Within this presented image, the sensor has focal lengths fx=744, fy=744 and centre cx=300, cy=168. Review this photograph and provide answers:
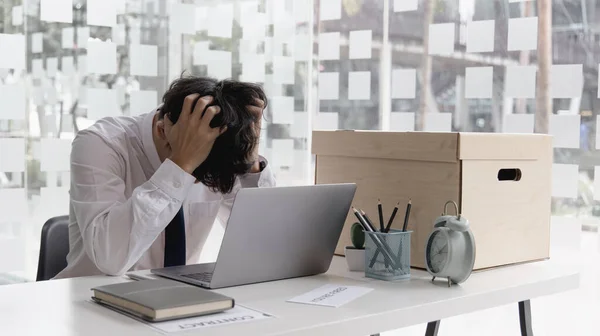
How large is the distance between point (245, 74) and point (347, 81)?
546mm

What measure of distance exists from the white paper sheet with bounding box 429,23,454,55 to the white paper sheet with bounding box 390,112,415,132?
1.07ft

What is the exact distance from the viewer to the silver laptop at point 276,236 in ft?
4.89

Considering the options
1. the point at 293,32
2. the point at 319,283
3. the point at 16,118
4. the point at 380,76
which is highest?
the point at 293,32

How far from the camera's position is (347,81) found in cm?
394

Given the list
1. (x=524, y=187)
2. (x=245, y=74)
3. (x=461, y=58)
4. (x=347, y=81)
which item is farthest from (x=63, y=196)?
(x=524, y=187)

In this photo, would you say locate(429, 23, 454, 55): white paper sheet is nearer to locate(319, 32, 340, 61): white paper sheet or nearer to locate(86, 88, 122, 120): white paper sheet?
locate(319, 32, 340, 61): white paper sheet

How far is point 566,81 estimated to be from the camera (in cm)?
295

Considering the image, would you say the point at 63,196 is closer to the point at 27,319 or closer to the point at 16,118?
the point at 16,118

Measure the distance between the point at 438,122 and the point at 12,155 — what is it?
1.88m

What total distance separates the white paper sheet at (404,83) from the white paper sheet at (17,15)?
5.69ft

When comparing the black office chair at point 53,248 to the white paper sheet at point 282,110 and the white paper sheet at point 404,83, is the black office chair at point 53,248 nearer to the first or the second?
the white paper sheet at point 404,83

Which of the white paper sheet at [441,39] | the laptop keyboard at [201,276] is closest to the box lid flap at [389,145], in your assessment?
the laptop keyboard at [201,276]

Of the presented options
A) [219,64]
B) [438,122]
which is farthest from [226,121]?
[219,64]

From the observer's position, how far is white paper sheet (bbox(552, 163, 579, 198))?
292cm
